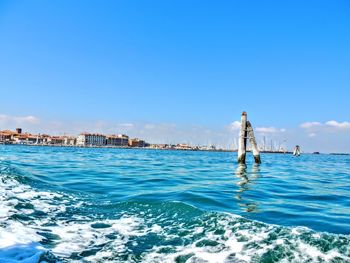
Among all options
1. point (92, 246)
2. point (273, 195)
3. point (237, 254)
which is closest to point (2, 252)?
point (92, 246)

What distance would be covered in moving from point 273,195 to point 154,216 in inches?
214

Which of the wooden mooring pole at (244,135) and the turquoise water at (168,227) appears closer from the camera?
the turquoise water at (168,227)

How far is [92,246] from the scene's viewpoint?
18.9 feet

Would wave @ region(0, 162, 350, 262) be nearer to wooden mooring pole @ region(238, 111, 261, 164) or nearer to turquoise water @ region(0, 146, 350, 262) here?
turquoise water @ region(0, 146, 350, 262)

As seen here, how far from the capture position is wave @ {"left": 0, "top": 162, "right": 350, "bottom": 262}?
5262 mm

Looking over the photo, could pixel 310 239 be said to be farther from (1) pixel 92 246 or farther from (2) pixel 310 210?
(1) pixel 92 246

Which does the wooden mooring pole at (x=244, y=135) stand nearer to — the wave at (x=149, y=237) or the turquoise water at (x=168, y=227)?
the turquoise water at (x=168, y=227)

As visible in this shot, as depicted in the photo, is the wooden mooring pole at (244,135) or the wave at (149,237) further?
the wooden mooring pole at (244,135)

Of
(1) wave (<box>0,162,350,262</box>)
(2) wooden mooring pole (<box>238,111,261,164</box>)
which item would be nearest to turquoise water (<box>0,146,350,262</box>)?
(1) wave (<box>0,162,350,262</box>)

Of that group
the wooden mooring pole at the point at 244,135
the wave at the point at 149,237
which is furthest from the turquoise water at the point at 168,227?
the wooden mooring pole at the point at 244,135

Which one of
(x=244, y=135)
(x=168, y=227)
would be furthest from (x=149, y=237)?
(x=244, y=135)

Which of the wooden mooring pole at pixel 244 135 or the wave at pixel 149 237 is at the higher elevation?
the wooden mooring pole at pixel 244 135

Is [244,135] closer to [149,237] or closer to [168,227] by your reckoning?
[168,227]

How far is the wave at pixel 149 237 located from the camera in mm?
5262
